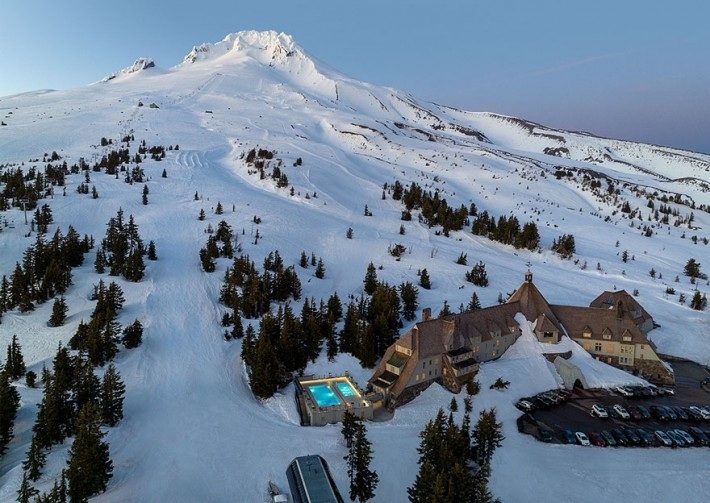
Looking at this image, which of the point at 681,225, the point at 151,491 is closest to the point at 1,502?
the point at 151,491

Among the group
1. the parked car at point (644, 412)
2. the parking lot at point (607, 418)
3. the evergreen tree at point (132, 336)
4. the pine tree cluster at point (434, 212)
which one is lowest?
the parking lot at point (607, 418)

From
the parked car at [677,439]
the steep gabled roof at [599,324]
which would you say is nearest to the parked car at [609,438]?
the parked car at [677,439]

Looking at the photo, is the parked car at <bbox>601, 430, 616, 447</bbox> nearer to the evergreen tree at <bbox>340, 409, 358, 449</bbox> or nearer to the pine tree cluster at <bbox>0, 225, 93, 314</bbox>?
the evergreen tree at <bbox>340, 409, 358, 449</bbox>

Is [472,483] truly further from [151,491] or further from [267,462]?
[151,491]

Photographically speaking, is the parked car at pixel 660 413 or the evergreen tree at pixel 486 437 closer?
the evergreen tree at pixel 486 437

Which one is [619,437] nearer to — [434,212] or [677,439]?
[677,439]

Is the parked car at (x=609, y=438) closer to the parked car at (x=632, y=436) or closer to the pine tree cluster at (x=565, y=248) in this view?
the parked car at (x=632, y=436)
